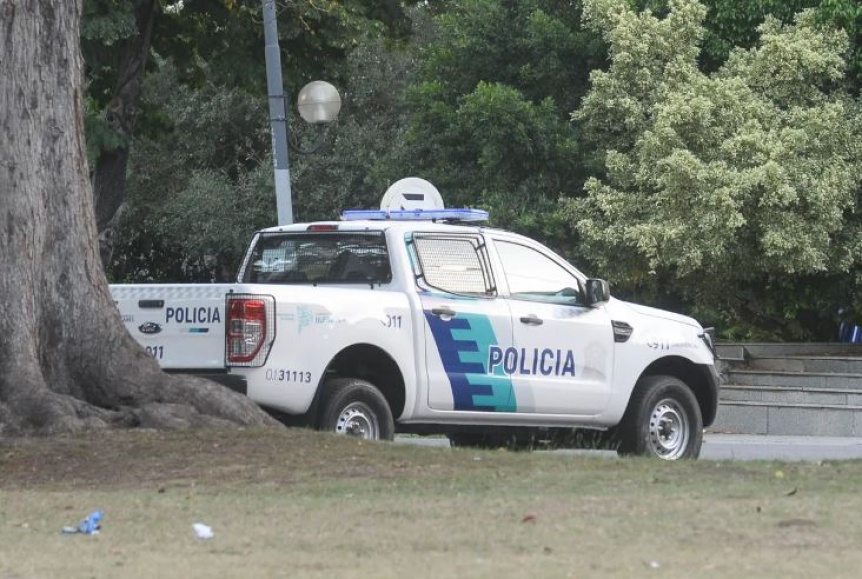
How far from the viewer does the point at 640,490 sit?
9.74m

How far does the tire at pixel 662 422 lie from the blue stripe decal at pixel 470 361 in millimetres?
1365

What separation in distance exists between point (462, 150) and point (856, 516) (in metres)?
19.4

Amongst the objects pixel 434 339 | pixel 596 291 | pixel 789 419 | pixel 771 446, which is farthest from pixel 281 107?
pixel 789 419

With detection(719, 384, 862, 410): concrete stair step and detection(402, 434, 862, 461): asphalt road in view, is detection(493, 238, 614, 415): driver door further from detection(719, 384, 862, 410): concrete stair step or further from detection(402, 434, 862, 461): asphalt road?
detection(719, 384, 862, 410): concrete stair step

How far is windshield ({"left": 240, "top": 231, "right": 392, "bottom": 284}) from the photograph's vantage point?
13047 millimetres

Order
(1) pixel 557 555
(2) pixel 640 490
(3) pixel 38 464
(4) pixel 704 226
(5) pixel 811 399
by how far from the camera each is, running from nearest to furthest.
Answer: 1. (1) pixel 557 555
2. (2) pixel 640 490
3. (3) pixel 38 464
4. (5) pixel 811 399
5. (4) pixel 704 226

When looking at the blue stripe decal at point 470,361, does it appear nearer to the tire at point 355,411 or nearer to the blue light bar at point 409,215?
the tire at point 355,411

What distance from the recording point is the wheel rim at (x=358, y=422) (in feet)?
40.5

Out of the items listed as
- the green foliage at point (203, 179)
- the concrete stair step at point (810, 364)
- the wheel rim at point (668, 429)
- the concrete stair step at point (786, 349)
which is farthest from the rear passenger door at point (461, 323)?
the green foliage at point (203, 179)

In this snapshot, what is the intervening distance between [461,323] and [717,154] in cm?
1384

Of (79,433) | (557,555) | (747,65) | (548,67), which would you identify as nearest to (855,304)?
(747,65)

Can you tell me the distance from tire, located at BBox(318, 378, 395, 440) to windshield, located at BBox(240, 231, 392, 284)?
0.96m

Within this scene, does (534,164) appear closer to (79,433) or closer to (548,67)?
(548,67)

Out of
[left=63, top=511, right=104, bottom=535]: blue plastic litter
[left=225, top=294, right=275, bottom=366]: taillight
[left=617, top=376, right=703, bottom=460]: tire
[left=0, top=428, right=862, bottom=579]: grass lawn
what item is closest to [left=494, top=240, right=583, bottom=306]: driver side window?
[left=617, top=376, right=703, bottom=460]: tire
